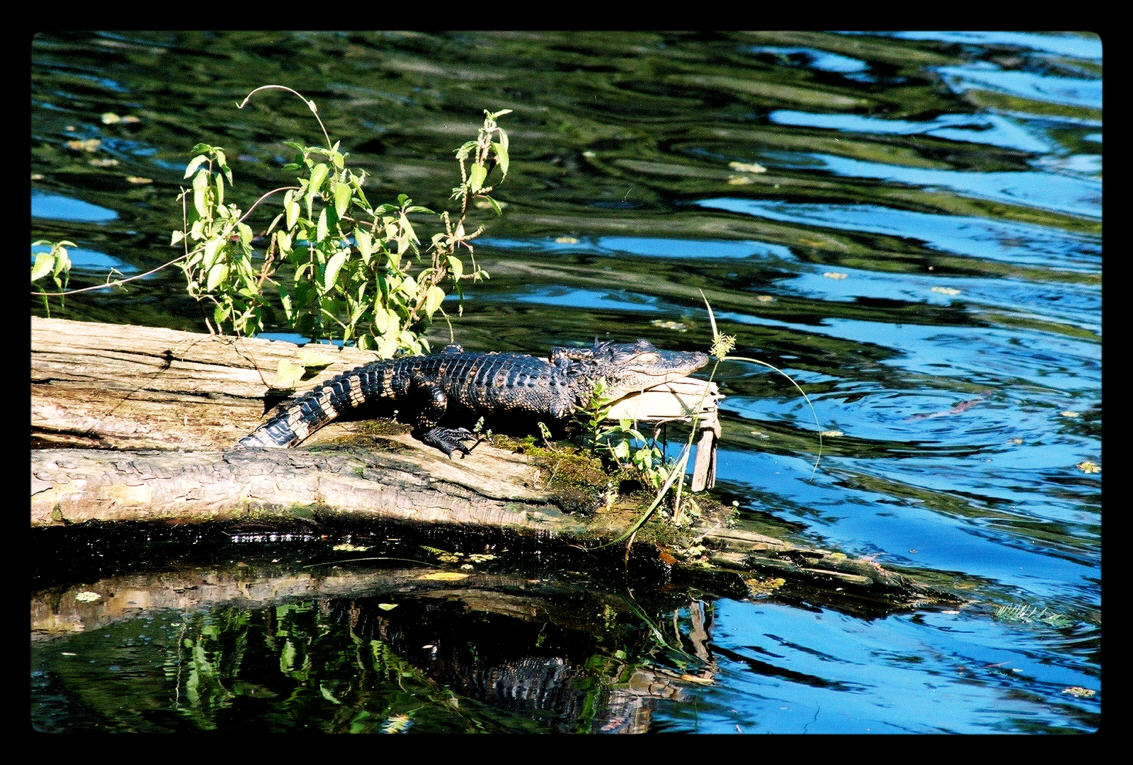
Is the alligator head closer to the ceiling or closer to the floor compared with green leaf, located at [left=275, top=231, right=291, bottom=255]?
closer to the floor

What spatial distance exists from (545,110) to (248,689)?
32.6 ft

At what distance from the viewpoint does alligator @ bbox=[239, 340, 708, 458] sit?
5.43m

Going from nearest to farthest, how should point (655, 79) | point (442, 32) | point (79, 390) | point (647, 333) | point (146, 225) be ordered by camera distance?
point (79, 390) → point (647, 333) → point (146, 225) → point (655, 79) → point (442, 32)

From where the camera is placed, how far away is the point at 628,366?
5531 millimetres

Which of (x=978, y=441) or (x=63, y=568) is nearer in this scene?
(x=63, y=568)

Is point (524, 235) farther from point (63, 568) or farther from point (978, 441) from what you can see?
point (63, 568)

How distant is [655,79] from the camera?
14.3 metres

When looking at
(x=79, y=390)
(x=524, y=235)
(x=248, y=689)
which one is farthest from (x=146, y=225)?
(x=248, y=689)

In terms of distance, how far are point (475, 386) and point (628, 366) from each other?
2.49 feet

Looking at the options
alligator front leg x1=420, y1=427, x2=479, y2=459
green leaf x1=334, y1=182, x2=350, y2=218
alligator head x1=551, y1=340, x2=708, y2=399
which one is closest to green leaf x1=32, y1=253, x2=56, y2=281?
green leaf x1=334, y1=182, x2=350, y2=218

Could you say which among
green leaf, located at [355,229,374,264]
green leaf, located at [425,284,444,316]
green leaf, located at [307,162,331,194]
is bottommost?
green leaf, located at [425,284,444,316]

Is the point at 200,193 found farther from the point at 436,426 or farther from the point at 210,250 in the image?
the point at 436,426

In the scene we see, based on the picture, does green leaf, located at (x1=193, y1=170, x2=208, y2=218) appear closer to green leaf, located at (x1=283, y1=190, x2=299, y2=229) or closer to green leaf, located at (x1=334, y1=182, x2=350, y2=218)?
green leaf, located at (x1=283, y1=190, x2=299, y2=229)

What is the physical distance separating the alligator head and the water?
2.90 ft
